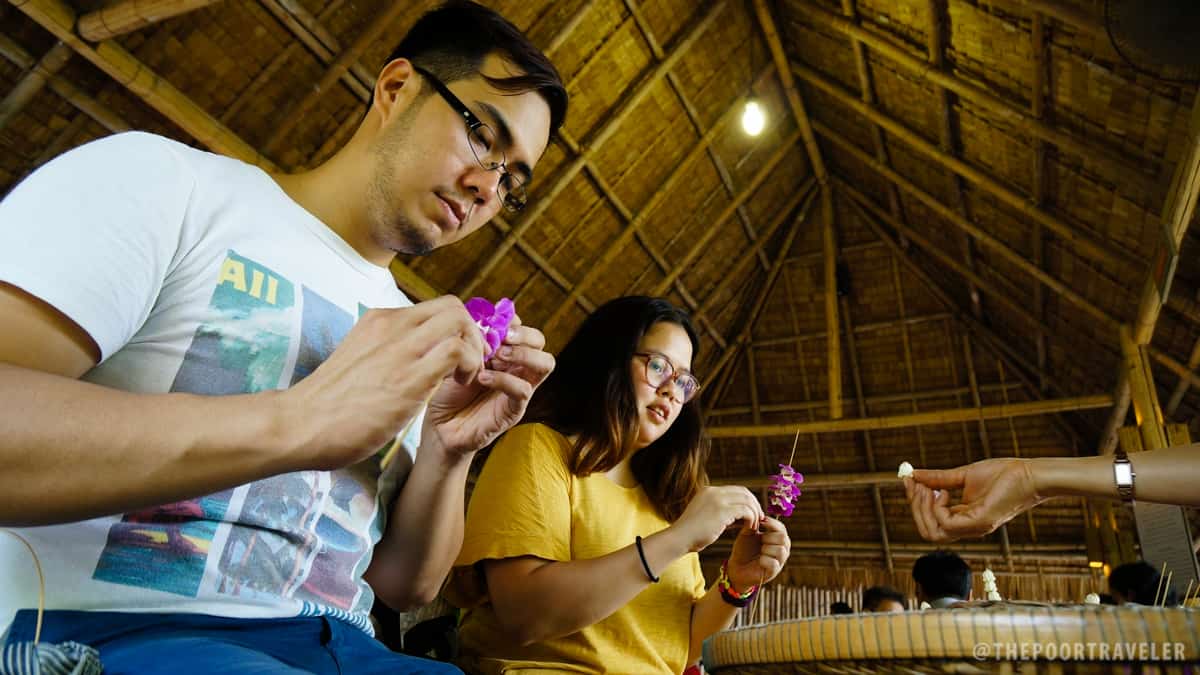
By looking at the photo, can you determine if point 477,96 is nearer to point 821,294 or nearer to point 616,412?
point 616,412

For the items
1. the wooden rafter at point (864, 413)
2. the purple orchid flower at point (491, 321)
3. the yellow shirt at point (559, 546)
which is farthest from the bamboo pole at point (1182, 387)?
the purple orchid flower at point (491, 321)

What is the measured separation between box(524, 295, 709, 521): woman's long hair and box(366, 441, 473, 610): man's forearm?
64cm

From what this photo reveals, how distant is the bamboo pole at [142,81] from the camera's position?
412 cm

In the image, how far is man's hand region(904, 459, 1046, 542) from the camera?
1.65m

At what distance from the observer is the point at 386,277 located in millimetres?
1502

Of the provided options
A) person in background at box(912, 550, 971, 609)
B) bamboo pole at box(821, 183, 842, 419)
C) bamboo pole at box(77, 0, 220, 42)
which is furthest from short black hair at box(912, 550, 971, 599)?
bamboo pole at box(77, 0, 220, 42)

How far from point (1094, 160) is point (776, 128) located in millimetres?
3804

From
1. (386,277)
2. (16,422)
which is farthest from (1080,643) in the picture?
(386,277)

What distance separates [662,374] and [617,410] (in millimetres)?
188

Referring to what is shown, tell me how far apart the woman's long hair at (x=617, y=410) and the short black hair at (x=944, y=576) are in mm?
2933

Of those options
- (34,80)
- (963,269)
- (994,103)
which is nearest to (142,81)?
(34,80)

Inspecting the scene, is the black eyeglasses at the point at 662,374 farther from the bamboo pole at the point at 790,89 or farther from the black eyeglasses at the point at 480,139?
the bamboo pole at the point at 790,89

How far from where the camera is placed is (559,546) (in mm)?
1916

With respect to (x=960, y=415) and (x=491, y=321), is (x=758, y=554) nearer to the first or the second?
(x=491, y=321)
